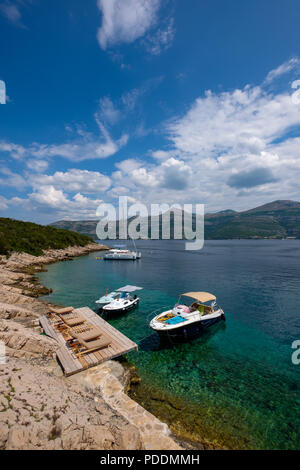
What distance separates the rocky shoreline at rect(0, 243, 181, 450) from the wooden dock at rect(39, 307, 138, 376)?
1.42 feet

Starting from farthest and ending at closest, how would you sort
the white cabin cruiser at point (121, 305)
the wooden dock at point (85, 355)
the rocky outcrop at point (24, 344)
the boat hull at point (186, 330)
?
the white cabin cruiser at point (121, 305), the boat hull at point (186, 330), the wooden dock at point (85, 355), the rocky outcrop at point (24, 344)

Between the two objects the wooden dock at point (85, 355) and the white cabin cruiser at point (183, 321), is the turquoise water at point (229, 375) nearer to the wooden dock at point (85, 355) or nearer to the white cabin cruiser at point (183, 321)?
the white cabin cruiser at point (183, 321)

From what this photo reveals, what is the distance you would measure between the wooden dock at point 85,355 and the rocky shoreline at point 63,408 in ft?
1.42

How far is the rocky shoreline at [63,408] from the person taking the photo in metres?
6.98

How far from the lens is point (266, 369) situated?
1738 cm

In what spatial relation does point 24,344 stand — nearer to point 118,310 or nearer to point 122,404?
point 122,404

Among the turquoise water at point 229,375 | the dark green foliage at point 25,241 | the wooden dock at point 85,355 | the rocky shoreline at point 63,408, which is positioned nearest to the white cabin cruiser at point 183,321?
the turquoise water at point 229,375

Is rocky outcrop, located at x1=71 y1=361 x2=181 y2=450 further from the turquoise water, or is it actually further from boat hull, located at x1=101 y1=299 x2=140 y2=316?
boat hull, located at x1=101 y1=299 x2=140 y2=316

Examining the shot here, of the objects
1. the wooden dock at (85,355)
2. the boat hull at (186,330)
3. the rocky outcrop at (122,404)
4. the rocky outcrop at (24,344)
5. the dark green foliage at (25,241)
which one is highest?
the dark green foliage at (25,241)

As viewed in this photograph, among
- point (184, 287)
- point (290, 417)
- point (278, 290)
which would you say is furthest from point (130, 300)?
point (278, 290)

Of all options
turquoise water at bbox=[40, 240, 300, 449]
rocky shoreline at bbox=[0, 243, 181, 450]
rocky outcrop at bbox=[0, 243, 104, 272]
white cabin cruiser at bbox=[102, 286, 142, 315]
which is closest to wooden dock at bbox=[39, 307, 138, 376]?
rocky shoreline at bbox=[0, 243, 181, 450]

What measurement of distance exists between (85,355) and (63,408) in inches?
278
